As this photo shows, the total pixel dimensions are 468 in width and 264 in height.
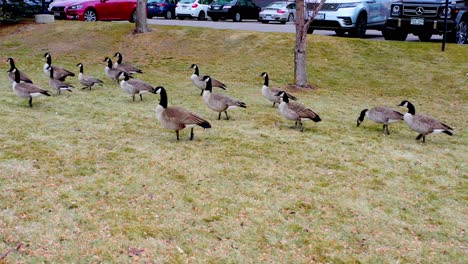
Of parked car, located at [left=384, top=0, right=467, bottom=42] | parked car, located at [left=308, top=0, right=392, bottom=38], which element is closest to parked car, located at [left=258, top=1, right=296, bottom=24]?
parked car, located at [left=308, top=0, right=392, bottom=38]

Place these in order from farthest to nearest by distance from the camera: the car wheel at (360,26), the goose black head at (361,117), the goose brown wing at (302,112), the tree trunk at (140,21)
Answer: the car wheel at (360,26), the tree trunk at (140,21), the goose black head at (361,117), the goose brown wing at (302,112)

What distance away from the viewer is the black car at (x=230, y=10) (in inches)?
1475

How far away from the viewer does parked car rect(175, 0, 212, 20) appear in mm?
38438

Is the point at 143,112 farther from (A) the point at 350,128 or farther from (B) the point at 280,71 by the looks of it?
(B) the point at 280,71

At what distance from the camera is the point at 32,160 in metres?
7.98

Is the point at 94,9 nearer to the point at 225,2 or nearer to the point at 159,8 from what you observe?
the point at 159,8

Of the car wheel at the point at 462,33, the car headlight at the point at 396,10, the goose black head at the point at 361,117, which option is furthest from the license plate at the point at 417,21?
the goose black head at the point at 361,117

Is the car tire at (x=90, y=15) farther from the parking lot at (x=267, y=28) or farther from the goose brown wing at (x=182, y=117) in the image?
the goose brown wing at (x=182, y=117)

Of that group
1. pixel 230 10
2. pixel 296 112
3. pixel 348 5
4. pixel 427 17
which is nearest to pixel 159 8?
pixel 230 10

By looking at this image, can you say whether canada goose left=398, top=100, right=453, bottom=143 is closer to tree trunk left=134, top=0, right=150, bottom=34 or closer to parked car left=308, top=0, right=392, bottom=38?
parked car left=308, top=0, right=392, bottom=38

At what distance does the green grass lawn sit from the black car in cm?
2337

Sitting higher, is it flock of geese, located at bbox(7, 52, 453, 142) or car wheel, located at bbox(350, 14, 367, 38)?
car wheel, located at bbox(350, 14, 367, 38)

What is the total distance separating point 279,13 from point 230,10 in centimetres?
364

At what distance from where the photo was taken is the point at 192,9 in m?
38.4
